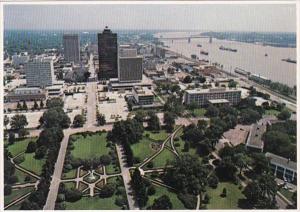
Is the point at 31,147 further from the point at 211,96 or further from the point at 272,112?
the point at 272,112

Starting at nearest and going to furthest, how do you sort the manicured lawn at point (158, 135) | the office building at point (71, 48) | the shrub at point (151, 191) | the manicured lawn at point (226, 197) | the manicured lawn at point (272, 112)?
the manicured lawn at point (226, 197) < the shrub at point (151, 191) < the manicured lawn at point (158, 135) < the manicured lawn at point (272, 112) < the office building at point (71, 48)

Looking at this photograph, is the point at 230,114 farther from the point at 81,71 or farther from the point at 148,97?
the point at 81,71

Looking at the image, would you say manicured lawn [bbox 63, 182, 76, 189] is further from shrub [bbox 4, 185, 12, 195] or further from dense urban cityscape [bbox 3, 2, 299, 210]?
shrub [bbox 4, 185, 12, 195]

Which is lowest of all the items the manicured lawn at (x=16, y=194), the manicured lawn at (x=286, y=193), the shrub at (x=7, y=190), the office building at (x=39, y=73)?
the manicured lawn at (x=286, y=193)

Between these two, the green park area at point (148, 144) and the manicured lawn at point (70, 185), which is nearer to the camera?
the manicured lawn at point (70, 185)

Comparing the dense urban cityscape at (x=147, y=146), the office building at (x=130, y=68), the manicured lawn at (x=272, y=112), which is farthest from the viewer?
the office building at (x=130, y=68)

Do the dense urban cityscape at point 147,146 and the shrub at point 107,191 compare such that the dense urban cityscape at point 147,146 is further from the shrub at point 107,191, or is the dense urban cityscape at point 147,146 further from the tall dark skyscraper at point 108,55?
the tall dark skyscraper at point 108,55

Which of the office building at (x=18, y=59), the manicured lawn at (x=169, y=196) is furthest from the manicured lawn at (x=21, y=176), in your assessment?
the office building at (x=18, y=59)

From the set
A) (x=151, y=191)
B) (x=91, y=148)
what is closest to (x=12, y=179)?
(x=91, y=148)
